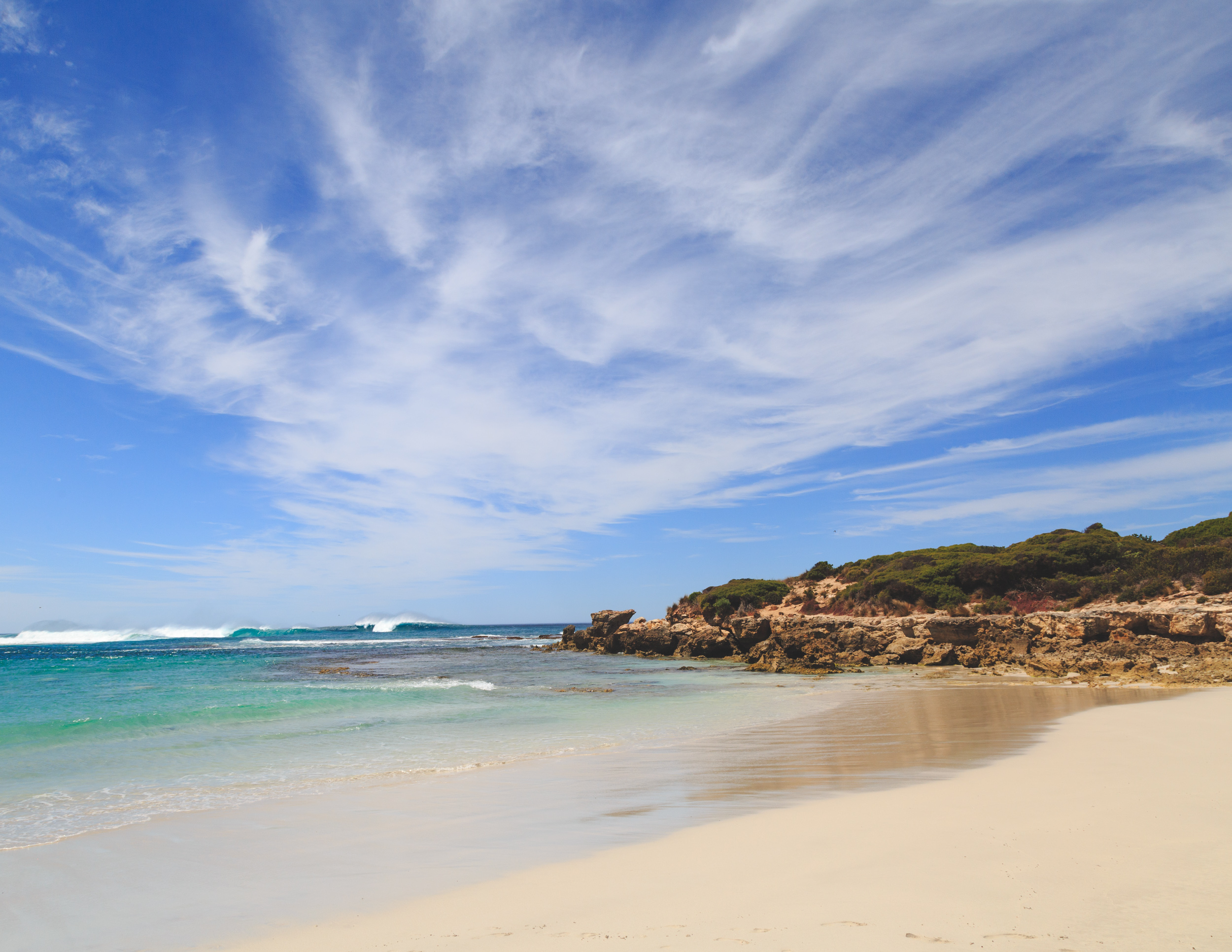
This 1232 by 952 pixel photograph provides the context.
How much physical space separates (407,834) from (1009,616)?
27.2 m

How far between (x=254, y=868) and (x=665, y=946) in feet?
13.1

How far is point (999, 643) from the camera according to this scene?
24.2 metres

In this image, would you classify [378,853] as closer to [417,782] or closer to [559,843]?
[559,843]

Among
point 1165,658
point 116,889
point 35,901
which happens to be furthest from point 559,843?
point 1165,658

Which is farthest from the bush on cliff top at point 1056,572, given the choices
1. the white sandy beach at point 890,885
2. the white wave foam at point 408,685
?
the white sandy beach at point 890,885

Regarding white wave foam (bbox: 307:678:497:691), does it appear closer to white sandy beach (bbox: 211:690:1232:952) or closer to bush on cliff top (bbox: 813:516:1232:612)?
white sandy beach (bbox: 211:690:1232:952)

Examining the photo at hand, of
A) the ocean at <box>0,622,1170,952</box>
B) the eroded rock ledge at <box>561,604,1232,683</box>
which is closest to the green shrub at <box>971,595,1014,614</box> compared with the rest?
the eroded rock ledge at <box>561,604,1232,683</box>

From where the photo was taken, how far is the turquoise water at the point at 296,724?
8.59 meters

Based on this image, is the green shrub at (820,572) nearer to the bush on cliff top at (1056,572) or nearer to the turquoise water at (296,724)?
the bush on cliff top at (1056,572)

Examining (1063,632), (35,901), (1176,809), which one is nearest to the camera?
(35,901)

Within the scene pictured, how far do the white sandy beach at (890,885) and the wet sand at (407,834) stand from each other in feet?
1.43

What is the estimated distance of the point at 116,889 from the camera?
517cm

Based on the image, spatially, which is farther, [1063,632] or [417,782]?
[1063,632]

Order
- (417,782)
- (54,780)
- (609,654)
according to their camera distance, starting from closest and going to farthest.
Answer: (417,782) < (54,780) < (609,654)
